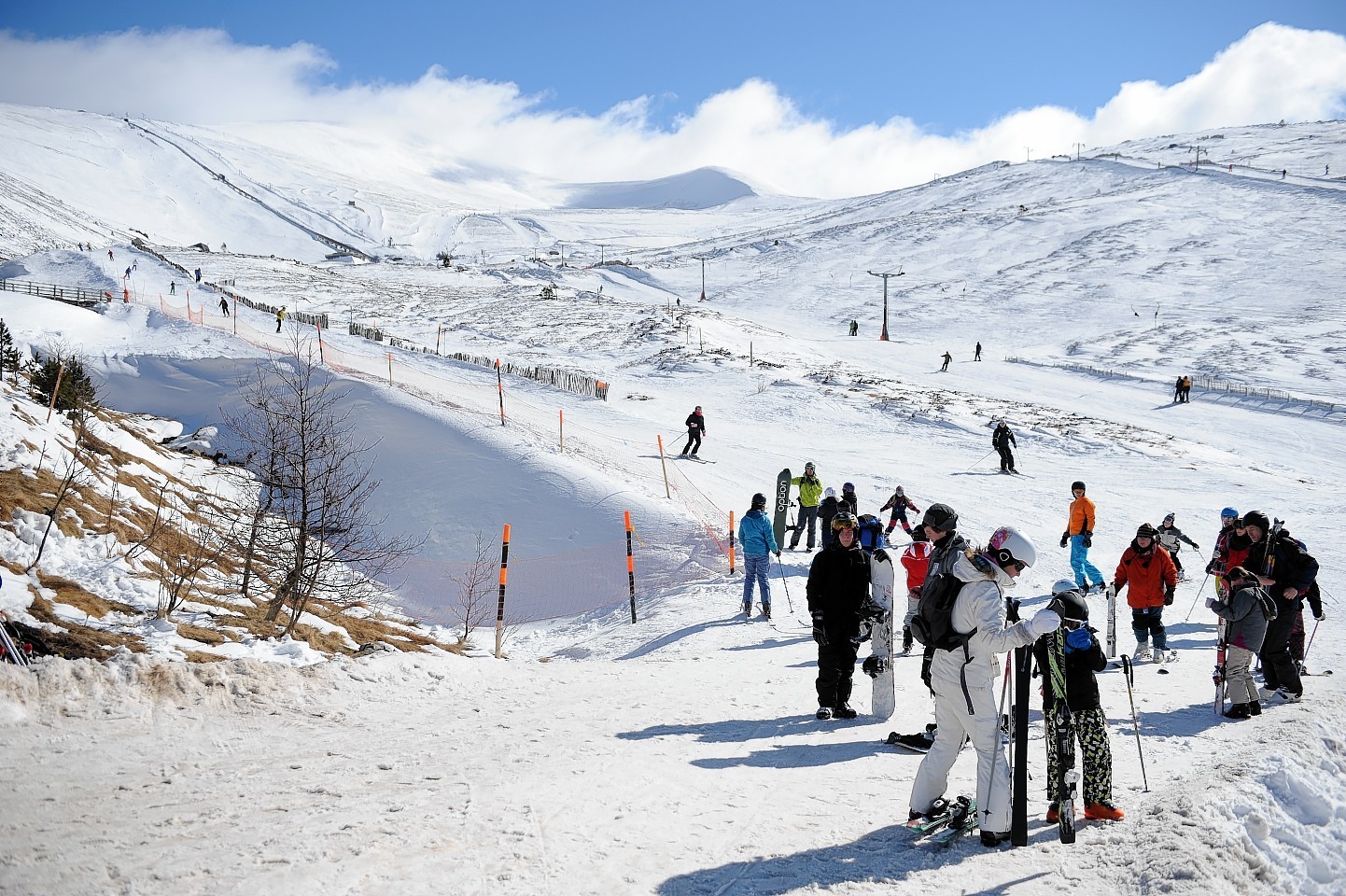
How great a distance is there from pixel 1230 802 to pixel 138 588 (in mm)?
10515

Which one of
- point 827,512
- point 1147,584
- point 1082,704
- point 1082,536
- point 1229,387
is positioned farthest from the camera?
point 1229,387

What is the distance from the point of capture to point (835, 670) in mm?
7824

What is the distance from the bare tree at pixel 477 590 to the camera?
14.6m

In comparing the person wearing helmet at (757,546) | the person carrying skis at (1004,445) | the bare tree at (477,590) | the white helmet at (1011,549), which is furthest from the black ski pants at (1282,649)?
the person carrying skis at (1004,445)

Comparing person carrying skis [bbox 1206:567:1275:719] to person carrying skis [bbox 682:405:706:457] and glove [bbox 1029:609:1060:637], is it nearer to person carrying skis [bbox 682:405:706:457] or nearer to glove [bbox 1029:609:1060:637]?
glove [bbox 1029:609:1060:637]

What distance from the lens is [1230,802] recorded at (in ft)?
17.1

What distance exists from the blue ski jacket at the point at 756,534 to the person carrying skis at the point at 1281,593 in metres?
5.70

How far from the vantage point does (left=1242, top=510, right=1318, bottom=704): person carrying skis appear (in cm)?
816

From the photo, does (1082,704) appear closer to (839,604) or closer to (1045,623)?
(1045,623)

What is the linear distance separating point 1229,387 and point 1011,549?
4060 centimetres

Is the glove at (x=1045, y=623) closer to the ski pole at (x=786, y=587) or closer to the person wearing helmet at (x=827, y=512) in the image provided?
the ski pole at (x=786, y=587)

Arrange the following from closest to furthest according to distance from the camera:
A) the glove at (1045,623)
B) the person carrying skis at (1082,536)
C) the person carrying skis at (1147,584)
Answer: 1. the glove at (1045,623)
2. the person carrying skis at (1147,584)
3. the person carrying skis at (1082,536)

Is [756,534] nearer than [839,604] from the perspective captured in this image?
No

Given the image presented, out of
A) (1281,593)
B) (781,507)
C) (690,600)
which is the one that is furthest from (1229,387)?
(1281,593)
